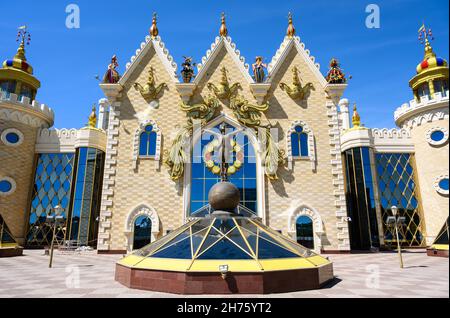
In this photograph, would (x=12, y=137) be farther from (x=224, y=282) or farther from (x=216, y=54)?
(x=224, y=282)

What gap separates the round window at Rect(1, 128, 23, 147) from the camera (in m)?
21.7

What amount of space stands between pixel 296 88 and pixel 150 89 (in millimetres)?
10842

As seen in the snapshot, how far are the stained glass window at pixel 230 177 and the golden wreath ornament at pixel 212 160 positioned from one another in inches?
8.5

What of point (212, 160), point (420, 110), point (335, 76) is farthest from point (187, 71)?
point (420, 110)

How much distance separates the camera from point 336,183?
19016 millimetres

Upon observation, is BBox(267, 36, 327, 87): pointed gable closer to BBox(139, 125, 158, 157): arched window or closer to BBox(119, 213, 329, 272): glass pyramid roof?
BBox(139, 125, 158, 157): arched window

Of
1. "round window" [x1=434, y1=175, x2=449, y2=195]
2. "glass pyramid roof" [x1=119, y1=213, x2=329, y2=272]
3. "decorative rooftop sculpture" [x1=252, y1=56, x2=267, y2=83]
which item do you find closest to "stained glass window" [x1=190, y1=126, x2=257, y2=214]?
"decorative rooftop sculpture" [x1=252, y1=56, x2=267, y2=83]

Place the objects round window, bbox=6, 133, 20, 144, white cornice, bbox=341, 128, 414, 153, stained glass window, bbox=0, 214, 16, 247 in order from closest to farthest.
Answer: stained glass window, bbox=0, 214, 16, 247
round window, bbox=6, 133, 20, 144
white cornice, bbox=341, 128, 414, 153

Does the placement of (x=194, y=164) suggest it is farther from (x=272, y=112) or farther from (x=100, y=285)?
(x=100, y=285)

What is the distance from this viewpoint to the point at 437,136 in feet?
69.7

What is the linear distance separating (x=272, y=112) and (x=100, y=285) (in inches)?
630

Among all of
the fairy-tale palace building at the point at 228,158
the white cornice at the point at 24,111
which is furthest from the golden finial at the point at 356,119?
the white cornice at the point at 24,111

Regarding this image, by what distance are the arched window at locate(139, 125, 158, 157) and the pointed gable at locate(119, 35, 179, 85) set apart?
422 cm
